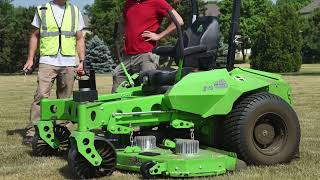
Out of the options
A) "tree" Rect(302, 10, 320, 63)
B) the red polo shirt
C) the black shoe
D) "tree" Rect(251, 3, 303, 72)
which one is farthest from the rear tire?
"tree" Rect(302, 10, 320, 63)

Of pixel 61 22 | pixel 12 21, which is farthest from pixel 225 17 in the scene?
pixel 61 22

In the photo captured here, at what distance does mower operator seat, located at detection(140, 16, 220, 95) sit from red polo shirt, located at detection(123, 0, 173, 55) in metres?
0.65

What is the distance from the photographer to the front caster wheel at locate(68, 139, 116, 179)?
506cm

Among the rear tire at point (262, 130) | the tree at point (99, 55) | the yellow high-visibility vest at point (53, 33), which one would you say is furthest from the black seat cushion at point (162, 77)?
the tree at point (99, 55)

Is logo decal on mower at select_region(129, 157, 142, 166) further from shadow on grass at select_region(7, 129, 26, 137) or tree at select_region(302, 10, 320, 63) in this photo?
tree at select_region(302, 10, 320, 63)

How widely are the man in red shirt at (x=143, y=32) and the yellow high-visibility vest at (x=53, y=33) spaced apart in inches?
31.6

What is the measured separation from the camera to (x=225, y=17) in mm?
68562

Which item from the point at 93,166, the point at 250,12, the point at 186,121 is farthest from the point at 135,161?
the point at 250,12

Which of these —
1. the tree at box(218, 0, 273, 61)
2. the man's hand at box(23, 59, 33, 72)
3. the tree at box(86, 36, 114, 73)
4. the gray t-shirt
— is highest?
the tree at box(218, 0, 273, 61)

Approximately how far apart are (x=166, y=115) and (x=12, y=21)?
5561 cm

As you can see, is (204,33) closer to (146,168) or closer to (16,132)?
(146,168)

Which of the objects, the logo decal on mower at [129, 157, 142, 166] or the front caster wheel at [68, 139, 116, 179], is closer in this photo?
the front caster wheel at [68, 139, 116, 179]

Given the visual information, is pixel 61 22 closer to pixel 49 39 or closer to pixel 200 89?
pixel 49 39

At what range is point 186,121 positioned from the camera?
5.70 metres
